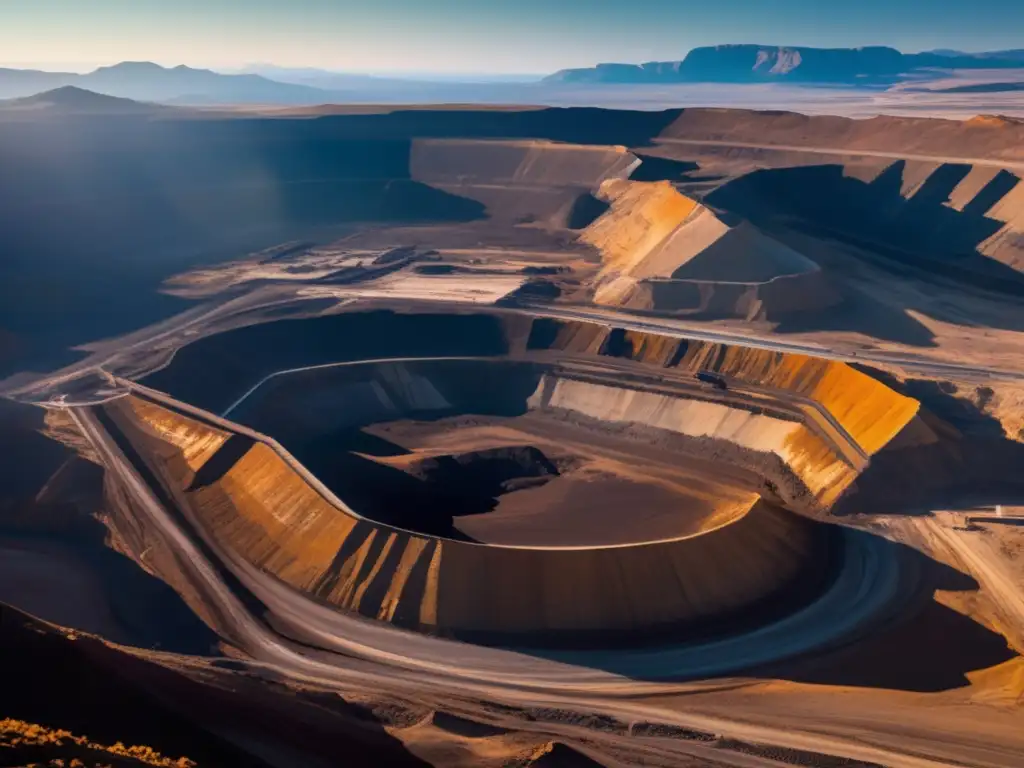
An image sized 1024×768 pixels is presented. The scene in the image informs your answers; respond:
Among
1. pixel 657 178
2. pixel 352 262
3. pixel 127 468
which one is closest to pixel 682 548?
pixel 127 468

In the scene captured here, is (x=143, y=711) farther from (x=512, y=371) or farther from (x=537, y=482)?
(x=512, y=371)

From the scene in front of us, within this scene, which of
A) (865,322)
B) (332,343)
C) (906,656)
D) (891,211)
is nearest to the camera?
(906,656)

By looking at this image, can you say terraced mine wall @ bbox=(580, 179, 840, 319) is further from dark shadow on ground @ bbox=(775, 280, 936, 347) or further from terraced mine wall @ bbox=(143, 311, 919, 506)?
terraced mine wall @ bbox=(143, 311, 919, 506)

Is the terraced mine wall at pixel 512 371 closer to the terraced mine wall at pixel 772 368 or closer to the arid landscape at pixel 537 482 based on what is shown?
the terraced mine wall at pixel 772 368

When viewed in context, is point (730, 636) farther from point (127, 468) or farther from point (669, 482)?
point (127, 468)

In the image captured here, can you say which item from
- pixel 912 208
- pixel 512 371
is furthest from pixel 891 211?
pixel 512 371

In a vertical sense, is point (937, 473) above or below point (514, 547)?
below
